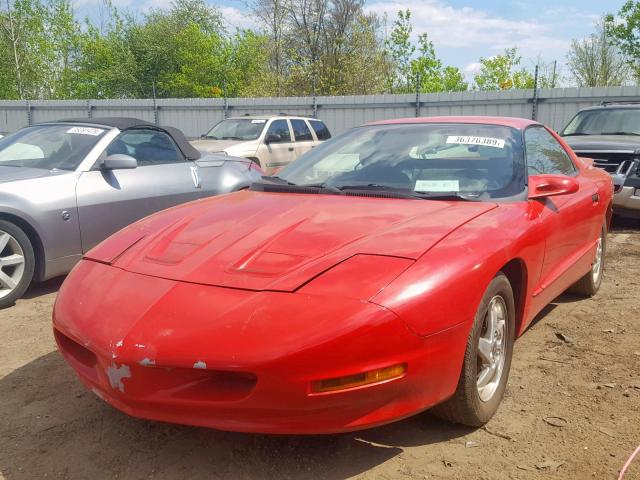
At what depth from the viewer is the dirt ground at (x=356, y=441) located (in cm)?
227

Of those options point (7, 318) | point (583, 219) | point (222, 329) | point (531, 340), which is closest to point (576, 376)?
point (531, 340)

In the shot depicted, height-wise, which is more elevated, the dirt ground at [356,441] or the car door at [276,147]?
the car door at [276,147]

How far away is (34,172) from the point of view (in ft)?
15.9

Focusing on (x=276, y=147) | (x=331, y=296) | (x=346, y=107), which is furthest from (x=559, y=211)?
(x=346, y=107)

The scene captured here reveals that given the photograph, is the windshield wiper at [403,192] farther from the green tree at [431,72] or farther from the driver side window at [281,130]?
the green tree at [431,72]

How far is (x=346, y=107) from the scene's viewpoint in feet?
57.2

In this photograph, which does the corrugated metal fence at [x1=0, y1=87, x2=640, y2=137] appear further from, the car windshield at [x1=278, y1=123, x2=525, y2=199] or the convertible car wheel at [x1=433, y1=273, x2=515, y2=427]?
the convertible car wheel at [x1=433, y1=273, x2=515, y2=427]

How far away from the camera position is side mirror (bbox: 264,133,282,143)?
1158cm

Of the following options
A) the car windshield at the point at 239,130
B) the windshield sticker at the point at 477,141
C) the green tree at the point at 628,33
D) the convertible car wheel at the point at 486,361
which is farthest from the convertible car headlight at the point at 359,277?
the green tree at the point at 628,33

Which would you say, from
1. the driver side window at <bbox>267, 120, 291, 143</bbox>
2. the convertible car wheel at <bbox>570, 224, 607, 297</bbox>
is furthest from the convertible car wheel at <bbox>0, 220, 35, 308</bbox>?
the driver side window at <bbox>267, 120, 291, 143</bbox>

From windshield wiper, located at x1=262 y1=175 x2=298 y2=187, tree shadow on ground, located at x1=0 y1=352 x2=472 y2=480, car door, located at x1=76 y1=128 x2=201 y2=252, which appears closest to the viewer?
tree shadow on ground, located at x1=0 y1=352 x2=472 y2=480

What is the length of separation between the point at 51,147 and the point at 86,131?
337 millimetres

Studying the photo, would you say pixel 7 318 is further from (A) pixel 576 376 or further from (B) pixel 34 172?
(A) pixel 576 376

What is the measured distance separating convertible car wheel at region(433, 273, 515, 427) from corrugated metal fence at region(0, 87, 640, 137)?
508 inches
